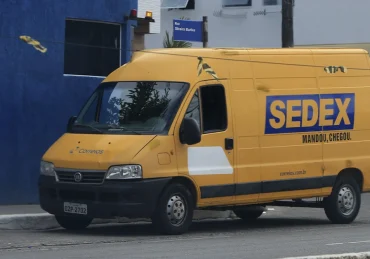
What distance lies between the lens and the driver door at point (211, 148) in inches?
573

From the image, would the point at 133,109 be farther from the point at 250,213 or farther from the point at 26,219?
the point at 250,213

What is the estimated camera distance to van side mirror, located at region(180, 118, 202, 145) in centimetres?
1425

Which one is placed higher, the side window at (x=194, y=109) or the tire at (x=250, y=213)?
the side window at (x=194, y=109)

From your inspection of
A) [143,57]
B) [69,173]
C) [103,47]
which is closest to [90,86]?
[103,47]

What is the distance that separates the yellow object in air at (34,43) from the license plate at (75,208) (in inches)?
169

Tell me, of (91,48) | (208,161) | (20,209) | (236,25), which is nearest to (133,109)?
(208,161)

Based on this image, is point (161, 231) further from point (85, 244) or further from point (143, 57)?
point (143, 57)

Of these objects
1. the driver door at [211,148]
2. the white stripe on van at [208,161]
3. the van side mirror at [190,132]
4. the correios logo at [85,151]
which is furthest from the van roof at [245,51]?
the correios logo at [85,151]

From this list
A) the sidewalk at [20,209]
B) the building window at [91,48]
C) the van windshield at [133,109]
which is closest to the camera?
the van windshield at [133,109]

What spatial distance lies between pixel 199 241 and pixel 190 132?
1.64 meters

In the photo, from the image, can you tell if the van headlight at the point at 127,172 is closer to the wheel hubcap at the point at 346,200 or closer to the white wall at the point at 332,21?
the wheel hubcap at the point at 346,200

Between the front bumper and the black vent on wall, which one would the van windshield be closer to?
the front bumper

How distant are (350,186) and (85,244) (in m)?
5.76

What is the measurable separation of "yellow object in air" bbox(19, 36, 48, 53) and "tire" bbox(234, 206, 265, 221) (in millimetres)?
4618
